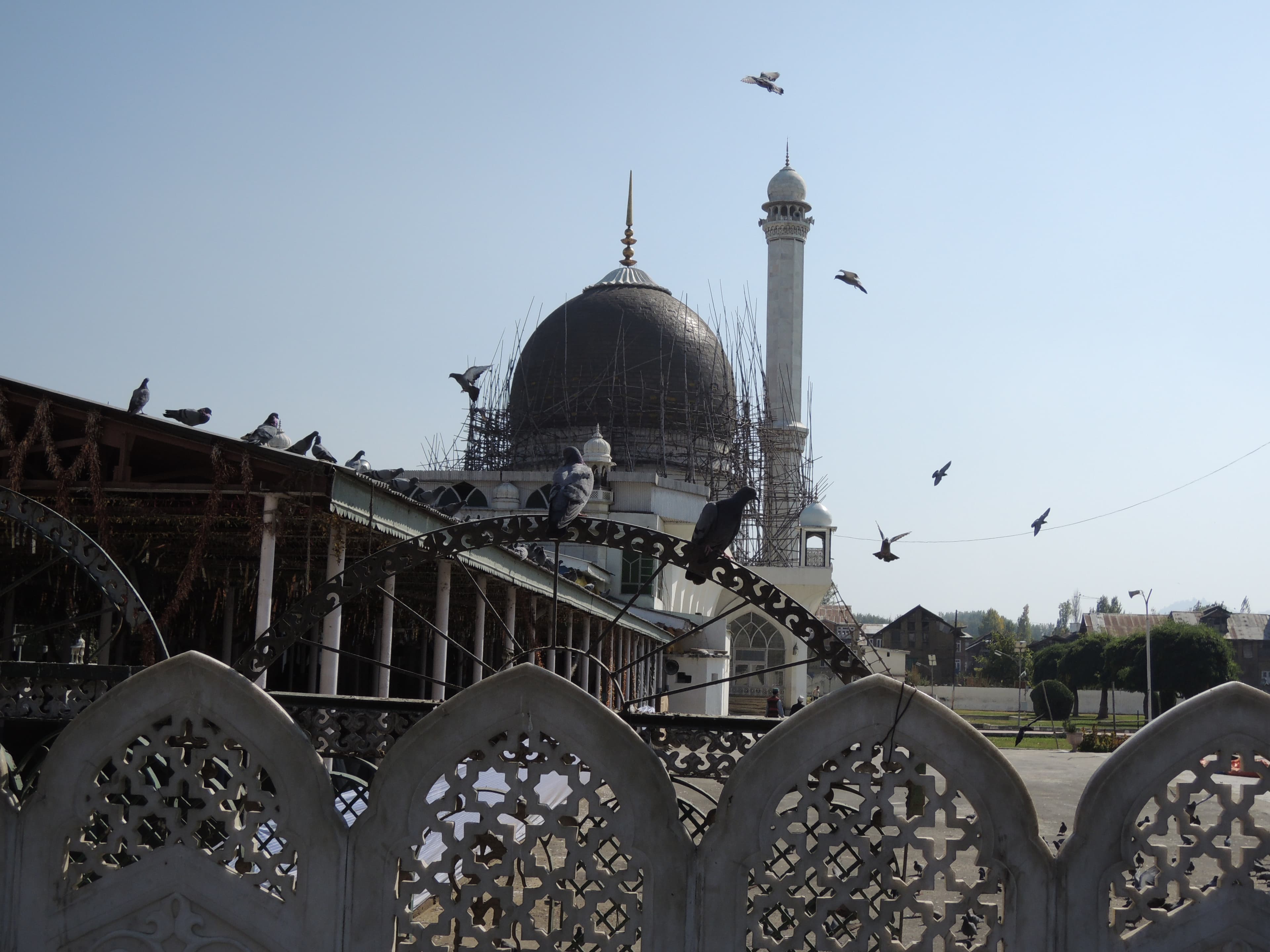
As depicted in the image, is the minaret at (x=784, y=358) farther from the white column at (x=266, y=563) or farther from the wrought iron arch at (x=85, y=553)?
the wrought iron arch at (x=85, y=553)

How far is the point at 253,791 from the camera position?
491 centimetres

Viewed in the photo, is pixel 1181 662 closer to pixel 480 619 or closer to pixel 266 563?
pixel 266 563

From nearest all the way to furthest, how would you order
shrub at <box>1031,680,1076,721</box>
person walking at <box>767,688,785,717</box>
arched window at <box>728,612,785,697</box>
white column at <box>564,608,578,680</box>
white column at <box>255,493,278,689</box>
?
white column at <box>255,493,278,689</box>, white column at <box>564,608,578,680</box>, person walking at <box>767,688,785,717</box>, arched window at <box>728,612,785,697</box>, shrub at <box>1031,680,1076,721</box>

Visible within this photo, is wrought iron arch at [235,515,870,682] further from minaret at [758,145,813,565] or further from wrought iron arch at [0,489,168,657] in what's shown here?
minaret at [758,145,813,565]

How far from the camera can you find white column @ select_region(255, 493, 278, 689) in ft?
40.0

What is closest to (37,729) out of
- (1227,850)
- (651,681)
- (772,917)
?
(772,917)

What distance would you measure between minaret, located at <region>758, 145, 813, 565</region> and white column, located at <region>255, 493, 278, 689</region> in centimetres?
3272

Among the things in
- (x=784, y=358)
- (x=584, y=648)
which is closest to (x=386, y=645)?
(x=584, y=648)

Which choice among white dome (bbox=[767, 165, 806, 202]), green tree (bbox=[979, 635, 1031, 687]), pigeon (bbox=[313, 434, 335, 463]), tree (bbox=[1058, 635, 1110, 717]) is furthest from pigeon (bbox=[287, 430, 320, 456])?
green tree (bbox=[979, 635, 1031, 687])

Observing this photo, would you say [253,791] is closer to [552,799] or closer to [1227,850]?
[1227,850]

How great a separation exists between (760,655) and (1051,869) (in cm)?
3806

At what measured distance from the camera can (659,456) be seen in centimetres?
4050

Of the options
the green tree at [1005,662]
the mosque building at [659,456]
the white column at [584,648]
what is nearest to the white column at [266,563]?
the white column at [584,648]

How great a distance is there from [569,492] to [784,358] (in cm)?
4140
